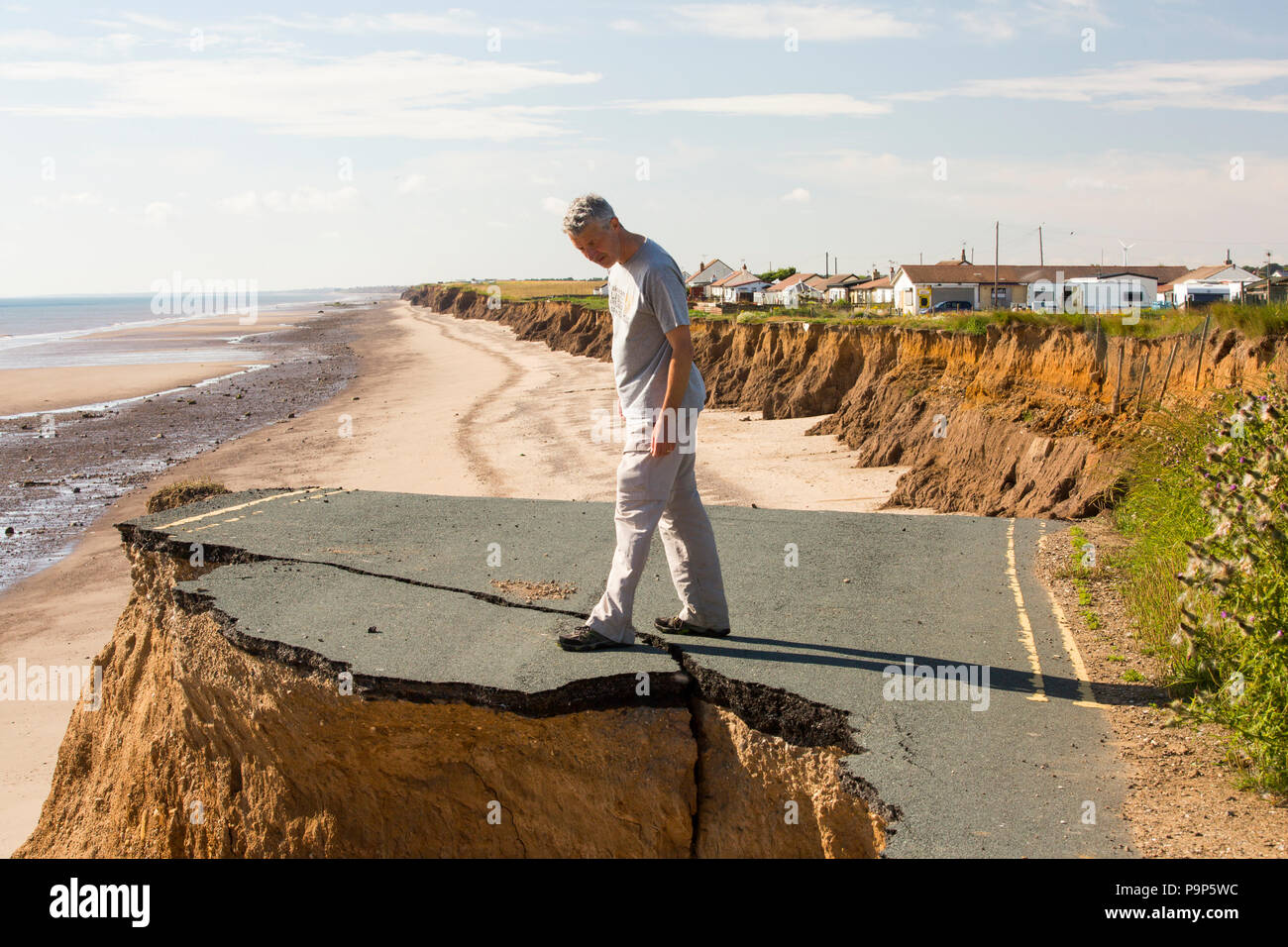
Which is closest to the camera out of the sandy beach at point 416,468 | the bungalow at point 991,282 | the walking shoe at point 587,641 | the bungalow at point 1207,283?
the walking shoe at point 587,641

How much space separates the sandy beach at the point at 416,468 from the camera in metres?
12.8

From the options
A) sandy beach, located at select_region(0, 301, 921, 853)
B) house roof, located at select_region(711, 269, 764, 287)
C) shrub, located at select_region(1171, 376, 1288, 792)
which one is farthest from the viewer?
house roof, located at select_region(711, 269, 764, 287)

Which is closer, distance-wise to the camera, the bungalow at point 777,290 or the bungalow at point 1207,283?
the bungalow at point 1207,283

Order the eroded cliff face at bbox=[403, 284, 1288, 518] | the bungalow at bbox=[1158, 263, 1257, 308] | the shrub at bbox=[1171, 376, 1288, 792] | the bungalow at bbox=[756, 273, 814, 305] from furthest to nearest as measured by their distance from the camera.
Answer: the bungalow at bbox=[756, 273, 814, 305] < the bungalow at bbox=[1158, 263, 1257, 308] < the eroded cliff face at bbox=[403, 284, 1288, 518] < the shrub at bbox=[1171, 376, 1288, 792]

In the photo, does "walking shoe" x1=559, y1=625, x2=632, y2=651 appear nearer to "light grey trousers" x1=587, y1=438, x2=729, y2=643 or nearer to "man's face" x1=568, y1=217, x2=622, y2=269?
"light grey trousers" x1=587, y1=438, x2=729, y2=643

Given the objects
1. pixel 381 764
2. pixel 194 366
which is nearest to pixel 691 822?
pixel 381 764

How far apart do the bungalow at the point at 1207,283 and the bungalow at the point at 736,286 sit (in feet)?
109

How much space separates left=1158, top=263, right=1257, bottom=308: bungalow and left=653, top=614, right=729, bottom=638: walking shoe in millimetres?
65383

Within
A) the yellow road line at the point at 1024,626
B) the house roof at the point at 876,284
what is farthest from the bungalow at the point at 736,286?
the yellow road line at the point at 1024,626

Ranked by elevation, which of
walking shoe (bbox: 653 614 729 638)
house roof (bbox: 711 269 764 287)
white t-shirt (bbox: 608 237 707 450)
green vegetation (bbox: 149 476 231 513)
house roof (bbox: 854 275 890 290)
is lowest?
walking shoe (bbox: 653 614 729 638)

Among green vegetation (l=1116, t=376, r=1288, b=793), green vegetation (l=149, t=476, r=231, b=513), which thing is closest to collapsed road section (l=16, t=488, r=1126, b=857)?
green vegetation (l=1116, t=376, r=1288, b=793)

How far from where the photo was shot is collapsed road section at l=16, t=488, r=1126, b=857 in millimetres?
4645

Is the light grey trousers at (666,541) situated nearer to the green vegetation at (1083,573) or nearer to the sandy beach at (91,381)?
the green vegetation at (1083,573)
